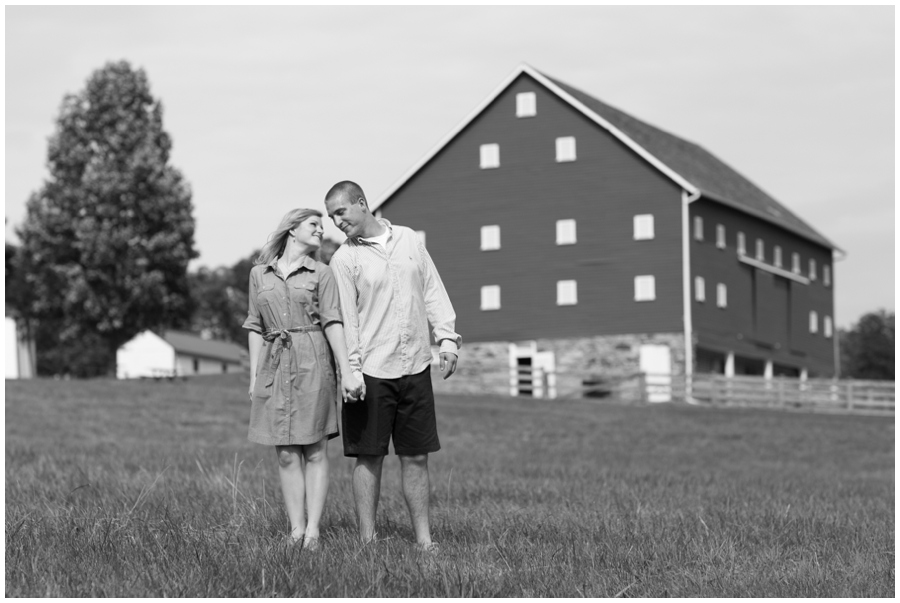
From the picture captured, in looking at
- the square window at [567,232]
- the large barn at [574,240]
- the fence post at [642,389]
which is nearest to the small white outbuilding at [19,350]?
the large barn at [574,240]

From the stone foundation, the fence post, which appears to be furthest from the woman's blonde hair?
the stone foundation

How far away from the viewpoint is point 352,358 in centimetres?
693

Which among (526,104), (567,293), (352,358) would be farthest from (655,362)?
(352,358)

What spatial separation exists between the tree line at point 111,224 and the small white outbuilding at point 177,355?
29815 mm

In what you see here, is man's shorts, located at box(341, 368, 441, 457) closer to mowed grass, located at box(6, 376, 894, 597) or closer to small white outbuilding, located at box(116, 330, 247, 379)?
mowed grass, located at box(6, 376, 894, 597)

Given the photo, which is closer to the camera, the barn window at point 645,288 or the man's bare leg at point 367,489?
the man's bare leg at point 367,489

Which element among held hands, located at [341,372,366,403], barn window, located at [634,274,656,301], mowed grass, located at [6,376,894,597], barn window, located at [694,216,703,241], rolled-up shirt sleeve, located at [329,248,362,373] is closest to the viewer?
mowed grass, located at [6,376,894,597]

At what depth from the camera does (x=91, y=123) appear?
52500 millimetres

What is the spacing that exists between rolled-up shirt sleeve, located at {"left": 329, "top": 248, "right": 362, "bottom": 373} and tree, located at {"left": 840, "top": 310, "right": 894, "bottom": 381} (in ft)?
212

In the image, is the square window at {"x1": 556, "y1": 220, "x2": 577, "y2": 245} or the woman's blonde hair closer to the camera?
the woman's blonde hair

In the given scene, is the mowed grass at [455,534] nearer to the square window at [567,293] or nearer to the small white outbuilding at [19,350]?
the square window at [567,293]

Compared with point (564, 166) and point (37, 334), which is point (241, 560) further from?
point (37, 334)

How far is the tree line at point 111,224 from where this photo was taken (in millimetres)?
49969

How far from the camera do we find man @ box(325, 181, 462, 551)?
6.96m
